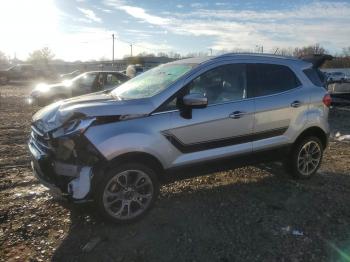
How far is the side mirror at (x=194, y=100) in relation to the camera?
16.5 ft

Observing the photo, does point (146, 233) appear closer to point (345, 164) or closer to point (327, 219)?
point (327, 219)

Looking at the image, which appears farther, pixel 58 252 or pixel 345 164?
pixel 345 164

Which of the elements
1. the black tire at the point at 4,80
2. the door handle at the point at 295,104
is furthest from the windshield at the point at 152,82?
the black tire at the point at 4,80

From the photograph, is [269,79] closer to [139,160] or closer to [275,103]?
[275,103]

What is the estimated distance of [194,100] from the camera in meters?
5.02

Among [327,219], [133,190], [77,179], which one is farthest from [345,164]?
[77,179]

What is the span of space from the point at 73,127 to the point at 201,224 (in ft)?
5.97

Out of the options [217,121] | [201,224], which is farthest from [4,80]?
[201,224]

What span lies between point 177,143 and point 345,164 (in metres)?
4.18

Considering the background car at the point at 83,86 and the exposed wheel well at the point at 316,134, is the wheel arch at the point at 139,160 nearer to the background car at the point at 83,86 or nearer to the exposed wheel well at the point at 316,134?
the exposed wheel well at the point at 316,134

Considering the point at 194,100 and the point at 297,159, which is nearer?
the point at 194,100

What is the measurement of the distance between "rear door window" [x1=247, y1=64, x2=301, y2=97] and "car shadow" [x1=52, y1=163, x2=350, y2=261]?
1.45 metres

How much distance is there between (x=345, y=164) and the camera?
789 cm

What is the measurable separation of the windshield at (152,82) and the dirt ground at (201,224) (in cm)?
146
